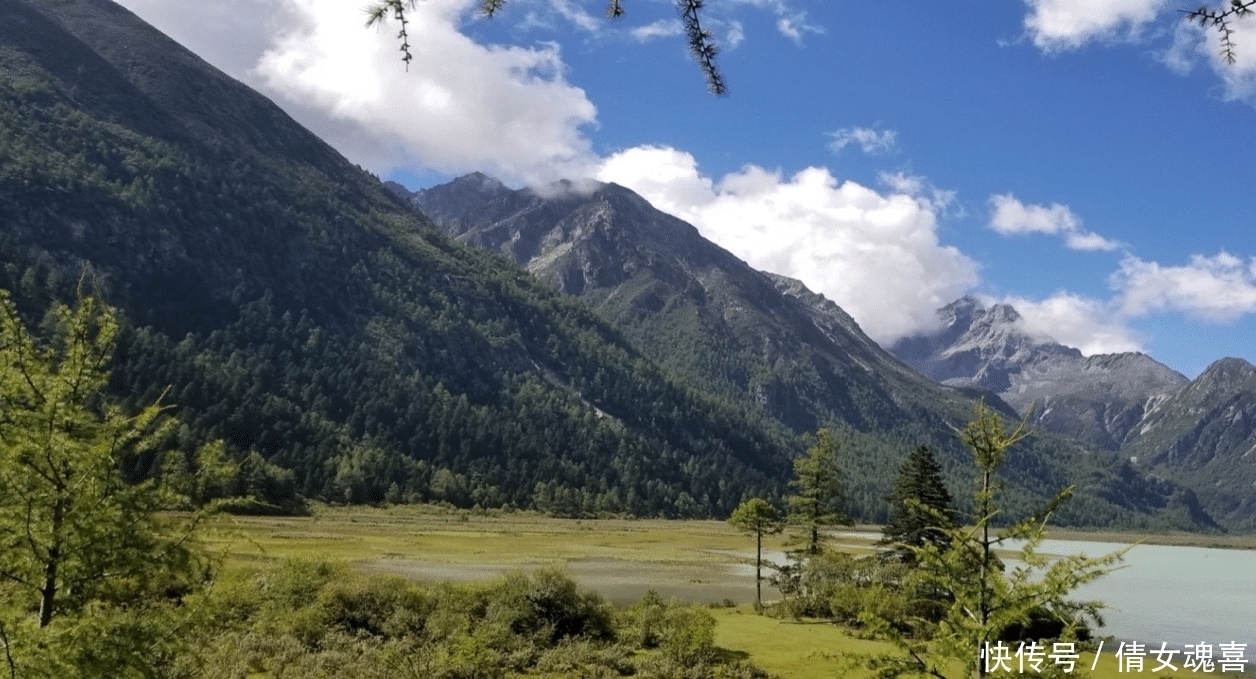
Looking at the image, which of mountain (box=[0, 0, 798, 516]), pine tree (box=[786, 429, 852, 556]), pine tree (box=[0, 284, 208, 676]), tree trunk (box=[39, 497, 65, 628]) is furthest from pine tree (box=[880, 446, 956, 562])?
mountain (box=[0, 0, 798, 516])

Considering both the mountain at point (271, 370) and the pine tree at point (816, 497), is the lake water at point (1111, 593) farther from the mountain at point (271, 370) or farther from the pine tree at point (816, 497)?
the mountain at point (271, 370)

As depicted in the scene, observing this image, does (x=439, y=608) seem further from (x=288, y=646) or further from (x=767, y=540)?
(x=767, y=540)

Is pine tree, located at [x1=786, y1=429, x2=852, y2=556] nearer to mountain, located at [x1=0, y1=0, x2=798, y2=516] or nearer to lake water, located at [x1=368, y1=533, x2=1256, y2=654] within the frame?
lake water, located at [x1=368, y1=533, x2=1256, y2=654]

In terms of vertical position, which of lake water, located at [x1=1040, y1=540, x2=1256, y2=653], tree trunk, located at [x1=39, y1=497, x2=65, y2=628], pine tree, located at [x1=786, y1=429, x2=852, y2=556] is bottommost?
lake water, located at [x1=1040, y1=540, x2=1256, y2=653]

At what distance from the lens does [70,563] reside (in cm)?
805

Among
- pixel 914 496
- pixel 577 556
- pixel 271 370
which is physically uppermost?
pixel 271 370

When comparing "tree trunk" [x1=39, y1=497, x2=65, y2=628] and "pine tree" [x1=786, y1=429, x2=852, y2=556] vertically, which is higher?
"tree trunk" [x1=39, y1=497, x2=65, y2=628]

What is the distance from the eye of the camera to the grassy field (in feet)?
91.0

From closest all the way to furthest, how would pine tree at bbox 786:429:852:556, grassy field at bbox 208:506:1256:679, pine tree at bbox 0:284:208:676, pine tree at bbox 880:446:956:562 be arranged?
pine tree at bbox 0:284:208:676 < grassy field at bbox 208:506:1256:679 < pine tree at bbox 880:446:956:562 < pine tree at bbox 786:429:852:556

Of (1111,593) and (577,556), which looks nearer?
(1111,593)

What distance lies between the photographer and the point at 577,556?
69.4 m

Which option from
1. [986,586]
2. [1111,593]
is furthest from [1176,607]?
[986,586]

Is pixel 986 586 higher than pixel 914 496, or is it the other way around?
pixel 986 586

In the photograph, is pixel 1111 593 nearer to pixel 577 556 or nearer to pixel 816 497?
pixel 816 497
